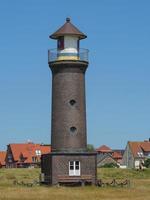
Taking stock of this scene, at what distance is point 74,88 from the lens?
57.9 m

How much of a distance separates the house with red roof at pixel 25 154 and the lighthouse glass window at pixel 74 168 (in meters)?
80.1

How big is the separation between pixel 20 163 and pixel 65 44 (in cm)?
8469

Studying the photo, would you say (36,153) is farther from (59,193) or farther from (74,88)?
(59,193)

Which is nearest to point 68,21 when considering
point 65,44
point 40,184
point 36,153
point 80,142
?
point 65,44

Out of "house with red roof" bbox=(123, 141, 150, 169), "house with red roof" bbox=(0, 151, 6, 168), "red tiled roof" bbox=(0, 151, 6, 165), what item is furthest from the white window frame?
"red tiled roof" bbox=(0, 151, 6, 165)

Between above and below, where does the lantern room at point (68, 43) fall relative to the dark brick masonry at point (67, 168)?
above

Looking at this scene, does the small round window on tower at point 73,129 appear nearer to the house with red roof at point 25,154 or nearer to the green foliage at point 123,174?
the green foliage at point 123,174

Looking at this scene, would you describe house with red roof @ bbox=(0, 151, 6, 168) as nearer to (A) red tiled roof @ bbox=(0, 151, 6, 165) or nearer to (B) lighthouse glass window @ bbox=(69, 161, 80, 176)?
(A) red tiled roof @ bbox=(0, 151, 6, 165)

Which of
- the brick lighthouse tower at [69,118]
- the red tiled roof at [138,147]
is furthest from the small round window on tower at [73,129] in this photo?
the red tiled roof at [138,147]

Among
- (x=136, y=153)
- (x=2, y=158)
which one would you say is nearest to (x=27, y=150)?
(x=2, y=158)

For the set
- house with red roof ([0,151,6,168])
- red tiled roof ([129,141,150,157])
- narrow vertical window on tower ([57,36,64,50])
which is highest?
narrow vertical window on tower ([57,36,64,50])

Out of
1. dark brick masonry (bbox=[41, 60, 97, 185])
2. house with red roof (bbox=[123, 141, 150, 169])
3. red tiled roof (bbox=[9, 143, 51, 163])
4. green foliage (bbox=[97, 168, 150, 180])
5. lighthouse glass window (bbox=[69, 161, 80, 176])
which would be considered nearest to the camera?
dark brick masonry (bbox=[41, 60, 97, 185])

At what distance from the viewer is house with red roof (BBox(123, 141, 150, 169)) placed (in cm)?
14712

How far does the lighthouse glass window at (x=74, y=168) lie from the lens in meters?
57.3
